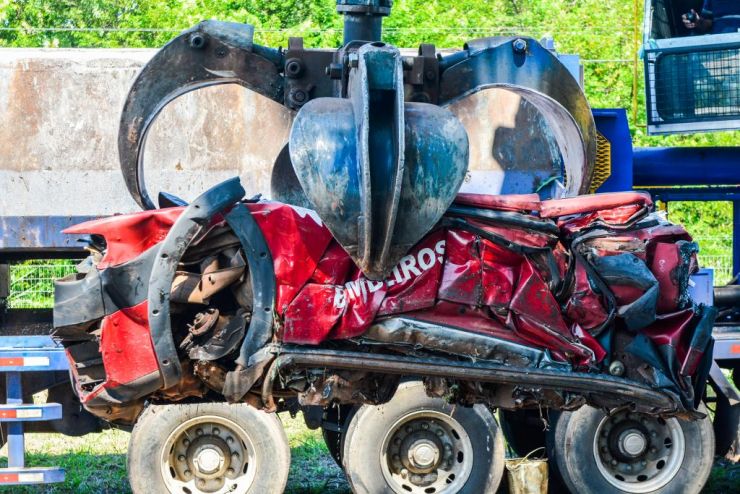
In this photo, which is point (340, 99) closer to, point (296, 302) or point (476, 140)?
point (296, 302)

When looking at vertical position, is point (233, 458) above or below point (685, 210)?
below

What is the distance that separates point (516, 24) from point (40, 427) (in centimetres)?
1610

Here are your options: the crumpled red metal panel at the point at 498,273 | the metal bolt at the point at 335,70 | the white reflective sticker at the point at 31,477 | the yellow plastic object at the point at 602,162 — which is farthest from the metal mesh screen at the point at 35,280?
the crumpled red metal panel at the point at 498,273

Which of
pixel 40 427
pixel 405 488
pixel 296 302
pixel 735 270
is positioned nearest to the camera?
pixel 296 302

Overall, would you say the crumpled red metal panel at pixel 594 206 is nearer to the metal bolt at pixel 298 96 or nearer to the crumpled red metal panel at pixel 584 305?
the crumpled red metal panel at pixel 584 305

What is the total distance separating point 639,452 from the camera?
30.1 ft

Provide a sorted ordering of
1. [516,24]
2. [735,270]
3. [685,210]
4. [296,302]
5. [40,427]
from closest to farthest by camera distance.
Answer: [296,302] → [40,427] → [735,270] → [685,210] → [516,24]

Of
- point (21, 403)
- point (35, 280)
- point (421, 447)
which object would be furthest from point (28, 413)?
point (35, 280)

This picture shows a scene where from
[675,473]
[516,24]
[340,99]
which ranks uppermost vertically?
[516,24]

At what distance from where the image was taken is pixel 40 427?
958 cm

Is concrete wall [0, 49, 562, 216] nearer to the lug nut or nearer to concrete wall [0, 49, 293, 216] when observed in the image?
concrete wall [0, 49, 293, 216]

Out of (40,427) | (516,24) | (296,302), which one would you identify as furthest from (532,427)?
(516,24)

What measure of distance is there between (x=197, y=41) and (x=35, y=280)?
7.77 meters

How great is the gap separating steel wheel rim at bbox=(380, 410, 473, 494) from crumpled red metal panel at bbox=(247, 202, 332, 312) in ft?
10.1
